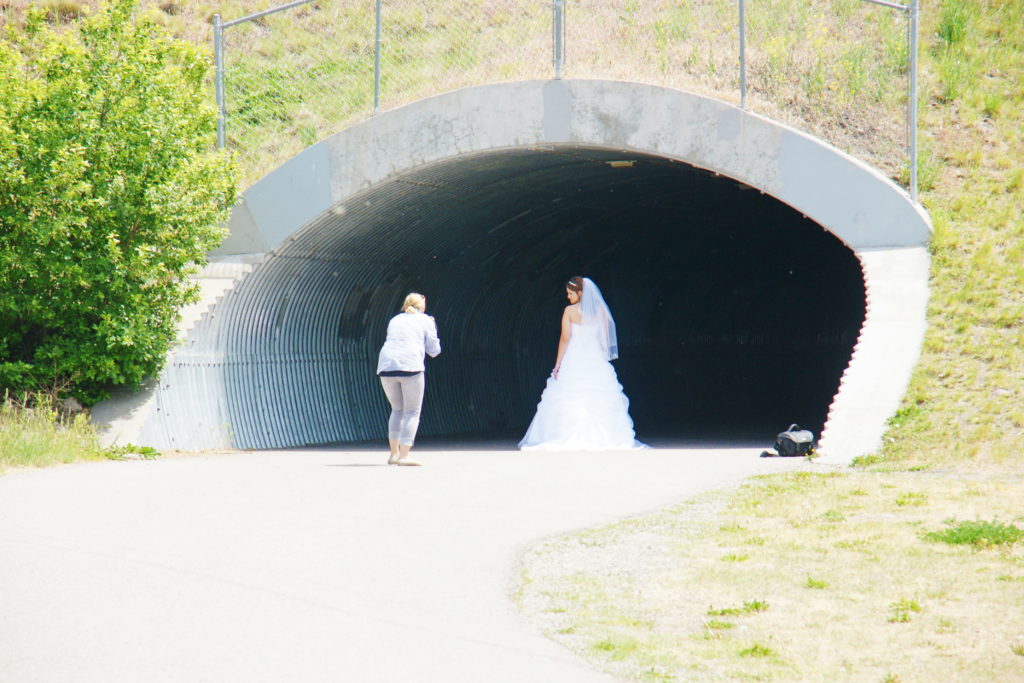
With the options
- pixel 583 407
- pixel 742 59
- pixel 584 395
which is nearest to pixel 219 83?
pixel 584 395

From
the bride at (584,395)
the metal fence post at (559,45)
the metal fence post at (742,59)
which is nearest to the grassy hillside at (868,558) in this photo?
the metal fence post at (742,59)

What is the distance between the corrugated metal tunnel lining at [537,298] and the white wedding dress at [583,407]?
8.36ft

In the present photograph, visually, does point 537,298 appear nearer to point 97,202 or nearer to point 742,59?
point 742,59

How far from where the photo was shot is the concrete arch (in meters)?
13.7

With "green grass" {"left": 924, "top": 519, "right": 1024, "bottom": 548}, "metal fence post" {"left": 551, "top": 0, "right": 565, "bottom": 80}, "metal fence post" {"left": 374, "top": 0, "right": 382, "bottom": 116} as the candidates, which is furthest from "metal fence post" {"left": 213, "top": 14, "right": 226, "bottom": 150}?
A: "green grass" {"left": 924, "top": 519, "right": 1024, "bottom": 548}

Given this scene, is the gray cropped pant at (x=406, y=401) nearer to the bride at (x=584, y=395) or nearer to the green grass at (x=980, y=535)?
the bride at (x=584, y=395)

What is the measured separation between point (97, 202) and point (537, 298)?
36.1 feet

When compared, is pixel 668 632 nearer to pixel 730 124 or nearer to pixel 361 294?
pixel 730 124

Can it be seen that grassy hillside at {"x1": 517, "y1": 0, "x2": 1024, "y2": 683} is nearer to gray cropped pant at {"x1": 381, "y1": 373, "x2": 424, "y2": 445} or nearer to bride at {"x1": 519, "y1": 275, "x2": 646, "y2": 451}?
gray cropped pant at {"x1": 381, "y1": 373, "x2": 424, "y2": 445}

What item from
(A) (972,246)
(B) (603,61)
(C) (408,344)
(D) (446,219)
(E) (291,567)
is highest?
(B) (603,61)

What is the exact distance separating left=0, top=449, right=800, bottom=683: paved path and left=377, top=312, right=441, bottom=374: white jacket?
1207 millimetres

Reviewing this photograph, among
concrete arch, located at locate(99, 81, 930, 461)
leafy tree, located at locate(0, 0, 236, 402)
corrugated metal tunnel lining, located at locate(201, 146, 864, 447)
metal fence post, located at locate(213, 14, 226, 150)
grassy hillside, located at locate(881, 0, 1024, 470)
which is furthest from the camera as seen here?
metal fence post, located at locate(213, 14, 226, 150)

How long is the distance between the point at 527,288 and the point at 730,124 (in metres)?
8.59

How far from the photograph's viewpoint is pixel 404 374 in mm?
12336
